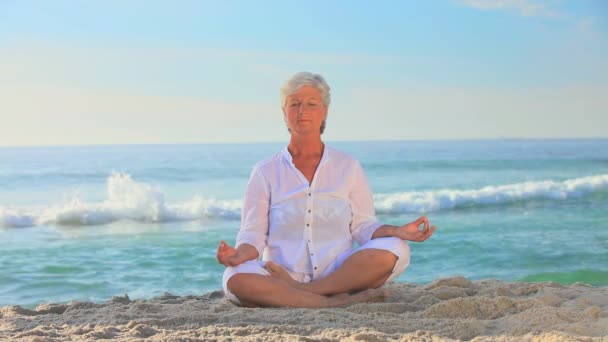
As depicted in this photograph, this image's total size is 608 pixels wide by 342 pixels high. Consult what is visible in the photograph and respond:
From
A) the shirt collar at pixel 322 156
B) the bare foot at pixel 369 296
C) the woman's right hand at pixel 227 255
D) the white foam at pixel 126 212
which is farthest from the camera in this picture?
the white foam at pixel 126 212

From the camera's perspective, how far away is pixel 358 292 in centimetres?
339

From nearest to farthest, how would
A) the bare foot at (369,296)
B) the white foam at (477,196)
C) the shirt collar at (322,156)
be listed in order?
the bare foot at (369,296), the shirt collar at (322,156), the white foam at (477,196)

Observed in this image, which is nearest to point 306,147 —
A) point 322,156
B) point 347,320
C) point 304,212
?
point 322,156

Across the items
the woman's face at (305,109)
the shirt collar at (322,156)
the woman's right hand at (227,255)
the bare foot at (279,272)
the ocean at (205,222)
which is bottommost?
the ocean at (205,222)

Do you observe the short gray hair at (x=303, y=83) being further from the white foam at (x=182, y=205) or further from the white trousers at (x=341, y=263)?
the white foam at (x=182, y=205)

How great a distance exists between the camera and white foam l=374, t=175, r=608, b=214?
12586 millimetres

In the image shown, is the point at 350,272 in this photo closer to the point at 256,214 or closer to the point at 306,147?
the point at 256,214

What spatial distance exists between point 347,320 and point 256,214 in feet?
2.52

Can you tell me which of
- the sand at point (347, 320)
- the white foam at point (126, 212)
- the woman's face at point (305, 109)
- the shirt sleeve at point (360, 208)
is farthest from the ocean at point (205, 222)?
the woman's face at point (305, 109)

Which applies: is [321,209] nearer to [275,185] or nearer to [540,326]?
[275,185]

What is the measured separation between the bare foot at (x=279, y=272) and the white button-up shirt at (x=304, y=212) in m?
0.07

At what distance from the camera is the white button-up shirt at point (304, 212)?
3.36 meters

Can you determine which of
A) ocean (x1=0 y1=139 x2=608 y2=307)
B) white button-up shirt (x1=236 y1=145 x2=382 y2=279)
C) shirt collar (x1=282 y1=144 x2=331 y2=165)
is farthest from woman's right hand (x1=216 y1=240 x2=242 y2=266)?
ocean (x1=0 y1=139 x2=608 y2=307)

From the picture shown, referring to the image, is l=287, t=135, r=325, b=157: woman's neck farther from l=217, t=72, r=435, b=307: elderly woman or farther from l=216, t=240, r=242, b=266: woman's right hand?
l=216, t=240, r=242, b=266: woman's right hand
